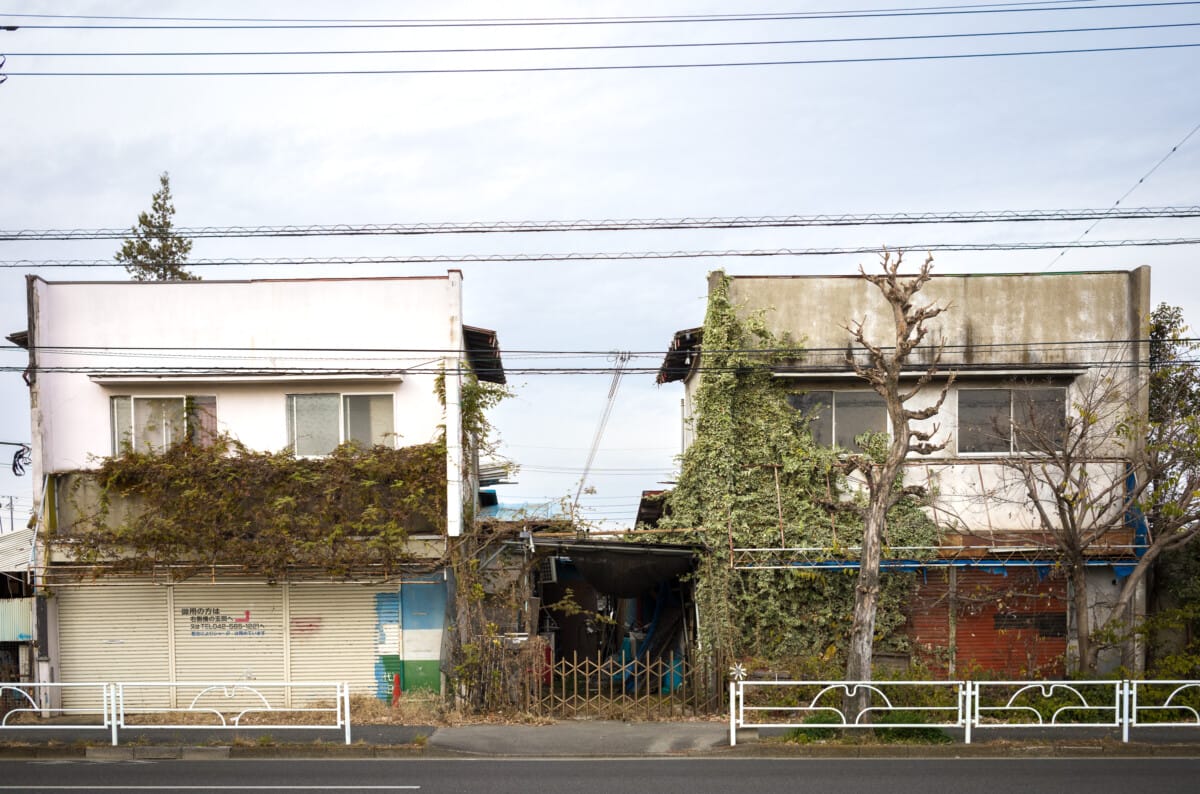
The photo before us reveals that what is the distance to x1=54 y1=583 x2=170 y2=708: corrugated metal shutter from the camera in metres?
17.2

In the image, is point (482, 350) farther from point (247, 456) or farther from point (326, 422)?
point (247, 456)

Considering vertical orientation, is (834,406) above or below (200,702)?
above

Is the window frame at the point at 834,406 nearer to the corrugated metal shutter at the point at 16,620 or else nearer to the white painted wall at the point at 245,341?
the white painted wall at the point at 245,341

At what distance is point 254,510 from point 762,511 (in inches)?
348

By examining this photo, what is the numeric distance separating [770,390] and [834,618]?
4175 mm

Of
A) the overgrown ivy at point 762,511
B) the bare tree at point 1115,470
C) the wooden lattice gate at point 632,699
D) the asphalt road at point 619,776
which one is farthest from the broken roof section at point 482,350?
the bare tree at point 1115,470

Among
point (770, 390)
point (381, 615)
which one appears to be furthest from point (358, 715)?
point (770, 390)

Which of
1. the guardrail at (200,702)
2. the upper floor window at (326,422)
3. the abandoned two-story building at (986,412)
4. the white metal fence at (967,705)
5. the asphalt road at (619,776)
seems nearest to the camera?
the asphalt road at (619,776)

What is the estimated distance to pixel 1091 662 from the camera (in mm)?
15602

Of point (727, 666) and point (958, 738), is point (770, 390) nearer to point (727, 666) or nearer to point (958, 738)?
point (727, 666)

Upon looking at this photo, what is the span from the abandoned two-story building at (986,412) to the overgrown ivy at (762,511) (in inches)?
9.6

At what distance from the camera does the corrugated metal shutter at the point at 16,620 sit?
56.7ft

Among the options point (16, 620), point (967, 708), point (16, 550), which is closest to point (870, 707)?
point (967, 708)

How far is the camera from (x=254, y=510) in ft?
55.0
